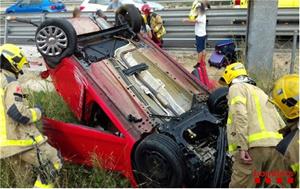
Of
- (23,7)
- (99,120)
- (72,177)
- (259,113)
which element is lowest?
(23,7)

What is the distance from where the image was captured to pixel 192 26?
10.5 m

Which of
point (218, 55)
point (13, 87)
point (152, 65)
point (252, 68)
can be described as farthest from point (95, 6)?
point (13, 87)

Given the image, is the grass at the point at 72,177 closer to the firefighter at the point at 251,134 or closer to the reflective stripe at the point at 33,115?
the reflective stripe at the point at 33,115

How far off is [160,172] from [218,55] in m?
5.87

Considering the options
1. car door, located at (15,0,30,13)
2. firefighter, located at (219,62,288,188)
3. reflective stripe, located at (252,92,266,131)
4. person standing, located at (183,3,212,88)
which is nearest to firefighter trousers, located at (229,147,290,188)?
firefighter, located at (219,62,288,188)

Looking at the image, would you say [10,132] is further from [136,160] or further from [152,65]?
[152,65]

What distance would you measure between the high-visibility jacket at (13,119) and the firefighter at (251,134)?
1.84m

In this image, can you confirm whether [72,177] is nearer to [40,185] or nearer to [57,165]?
[57,165]

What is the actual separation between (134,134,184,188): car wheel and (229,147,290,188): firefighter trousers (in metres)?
0.48

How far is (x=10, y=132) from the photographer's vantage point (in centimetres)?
404

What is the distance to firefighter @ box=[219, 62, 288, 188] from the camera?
346cm

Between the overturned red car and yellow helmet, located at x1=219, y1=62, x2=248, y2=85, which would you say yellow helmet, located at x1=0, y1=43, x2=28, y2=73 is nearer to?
the overturned red car

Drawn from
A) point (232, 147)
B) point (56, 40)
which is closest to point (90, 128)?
point (56, 40)

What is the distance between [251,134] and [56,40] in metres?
2.26
